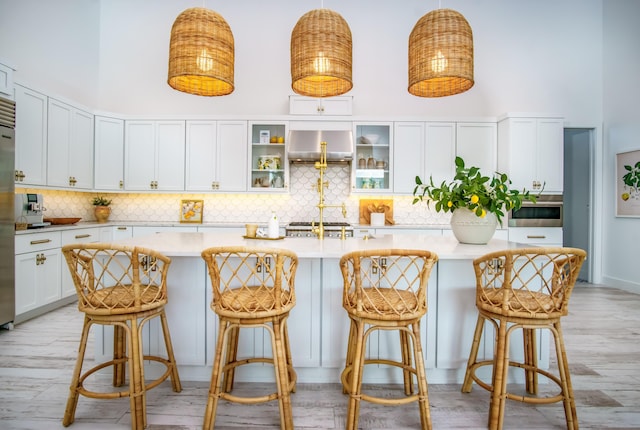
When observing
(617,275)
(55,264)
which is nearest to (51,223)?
(55,264)

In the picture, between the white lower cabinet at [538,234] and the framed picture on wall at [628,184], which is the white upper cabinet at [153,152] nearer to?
the white lower cabinet at [538,234]

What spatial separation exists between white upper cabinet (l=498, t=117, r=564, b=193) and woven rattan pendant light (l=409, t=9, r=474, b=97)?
3076 millimetres

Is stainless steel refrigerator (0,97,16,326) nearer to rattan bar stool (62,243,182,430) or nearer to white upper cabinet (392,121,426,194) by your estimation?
rattan bar stool (62,243,182,430)

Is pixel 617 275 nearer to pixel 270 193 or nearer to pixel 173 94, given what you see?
pixel 270 193

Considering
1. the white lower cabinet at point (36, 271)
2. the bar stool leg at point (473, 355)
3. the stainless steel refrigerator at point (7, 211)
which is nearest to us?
the bar stool leg at point (473, 355)

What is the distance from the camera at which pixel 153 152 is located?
491cm

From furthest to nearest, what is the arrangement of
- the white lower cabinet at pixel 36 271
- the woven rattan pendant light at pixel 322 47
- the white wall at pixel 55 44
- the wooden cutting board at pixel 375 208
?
the wooden cutting board at pixel 375 208
the white wall at pixel 55 44
the white lower cabinet at pixel 36 271
the woven rattan pendant light at pixel 322 47

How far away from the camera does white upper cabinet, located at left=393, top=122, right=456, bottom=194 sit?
4.88m

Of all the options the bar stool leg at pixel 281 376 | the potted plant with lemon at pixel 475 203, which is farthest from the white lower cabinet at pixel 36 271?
the potted plant with lemon at pixel 475 203

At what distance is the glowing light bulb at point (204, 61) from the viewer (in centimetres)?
195

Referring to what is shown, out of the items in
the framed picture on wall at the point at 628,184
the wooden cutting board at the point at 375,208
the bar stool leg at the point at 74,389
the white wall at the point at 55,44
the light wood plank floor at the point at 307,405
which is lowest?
the light wood plank floor at the point at 307,405

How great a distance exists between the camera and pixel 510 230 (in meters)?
4.67

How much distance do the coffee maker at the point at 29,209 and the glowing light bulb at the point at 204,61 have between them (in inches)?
109

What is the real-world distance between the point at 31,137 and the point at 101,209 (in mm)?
1433
